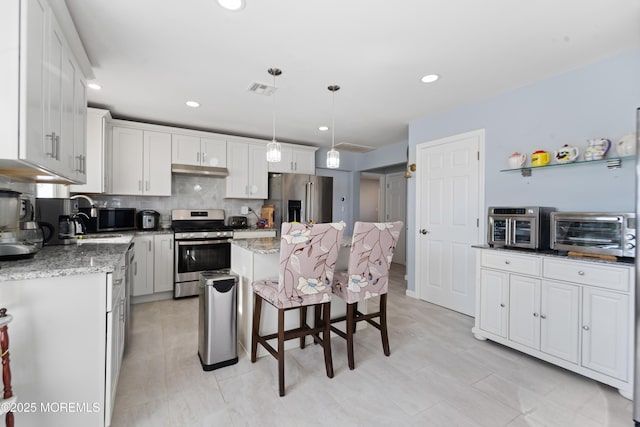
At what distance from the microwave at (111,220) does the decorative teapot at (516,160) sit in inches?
175

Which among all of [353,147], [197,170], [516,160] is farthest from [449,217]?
[197,170]

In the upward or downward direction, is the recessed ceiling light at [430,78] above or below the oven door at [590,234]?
above

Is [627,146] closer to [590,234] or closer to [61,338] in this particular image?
[590,234]

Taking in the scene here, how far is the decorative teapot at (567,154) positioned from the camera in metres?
2.38

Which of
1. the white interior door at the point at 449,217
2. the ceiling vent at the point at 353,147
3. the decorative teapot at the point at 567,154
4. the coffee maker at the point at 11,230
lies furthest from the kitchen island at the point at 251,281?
→ the ceiling vent at the point at 353,147

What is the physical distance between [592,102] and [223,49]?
118 inches

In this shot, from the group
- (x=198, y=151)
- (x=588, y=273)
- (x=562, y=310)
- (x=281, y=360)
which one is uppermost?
(x=198, y=151)

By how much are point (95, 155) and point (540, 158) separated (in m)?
4.58

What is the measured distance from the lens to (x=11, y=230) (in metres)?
1.88

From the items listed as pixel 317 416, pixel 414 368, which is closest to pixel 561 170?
pixel 414 368

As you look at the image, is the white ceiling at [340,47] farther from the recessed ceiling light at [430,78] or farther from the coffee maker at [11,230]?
the coffee maker at [11,230]

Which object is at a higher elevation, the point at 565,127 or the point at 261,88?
the point at 261,88

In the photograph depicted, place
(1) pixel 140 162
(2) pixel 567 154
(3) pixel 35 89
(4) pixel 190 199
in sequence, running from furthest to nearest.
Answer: (4) pixel 190 199
(1) pixel 140 162
(2) pixel 567 154
(3) pixel 35 89

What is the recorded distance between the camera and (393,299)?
3.92m
